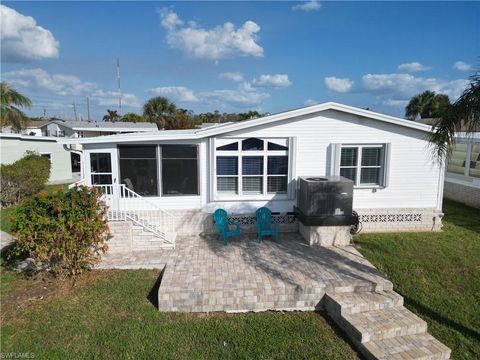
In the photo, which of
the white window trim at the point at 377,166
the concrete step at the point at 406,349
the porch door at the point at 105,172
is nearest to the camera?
the concrete step at the point at 406,349

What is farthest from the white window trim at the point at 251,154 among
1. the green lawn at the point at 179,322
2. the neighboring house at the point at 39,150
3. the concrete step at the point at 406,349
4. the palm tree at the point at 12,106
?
the palm tree at the point at 12,106

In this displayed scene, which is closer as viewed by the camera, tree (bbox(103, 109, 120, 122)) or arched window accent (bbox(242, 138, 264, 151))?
arched window accent (bbox(242, 138, 264, 151))


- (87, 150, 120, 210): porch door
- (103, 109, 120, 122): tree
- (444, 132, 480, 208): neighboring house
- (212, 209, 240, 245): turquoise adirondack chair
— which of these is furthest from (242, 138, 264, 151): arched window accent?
(103, 109, 120, 122): tree

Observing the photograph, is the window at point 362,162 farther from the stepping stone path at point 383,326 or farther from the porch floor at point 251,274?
the stepping stone path at point 383,326

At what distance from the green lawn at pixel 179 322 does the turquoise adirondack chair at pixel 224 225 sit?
2.34m

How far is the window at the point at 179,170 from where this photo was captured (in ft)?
30.4

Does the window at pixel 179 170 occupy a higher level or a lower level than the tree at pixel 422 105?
lower

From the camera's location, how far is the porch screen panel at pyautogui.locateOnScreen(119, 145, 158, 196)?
914cm

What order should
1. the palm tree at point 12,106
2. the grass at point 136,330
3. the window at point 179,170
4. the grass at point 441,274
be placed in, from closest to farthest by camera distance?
the grass at point 136,330 < the grass at point 441,274 < the window at point 179,170 < the palm tree at point 12,106

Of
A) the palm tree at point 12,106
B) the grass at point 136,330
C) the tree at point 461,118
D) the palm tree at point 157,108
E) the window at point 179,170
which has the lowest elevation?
the grass at point 136,330

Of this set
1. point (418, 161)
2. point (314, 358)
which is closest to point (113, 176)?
point (314, 358)

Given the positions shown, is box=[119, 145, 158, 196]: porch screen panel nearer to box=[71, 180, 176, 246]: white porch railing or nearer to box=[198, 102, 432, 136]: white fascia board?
box=[71, 180, 176, 246]: white porch railing

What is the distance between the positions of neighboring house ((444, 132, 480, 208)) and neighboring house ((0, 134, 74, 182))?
1884cm

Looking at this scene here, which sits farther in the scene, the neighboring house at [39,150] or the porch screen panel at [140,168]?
the neighboring house at [39,150]
